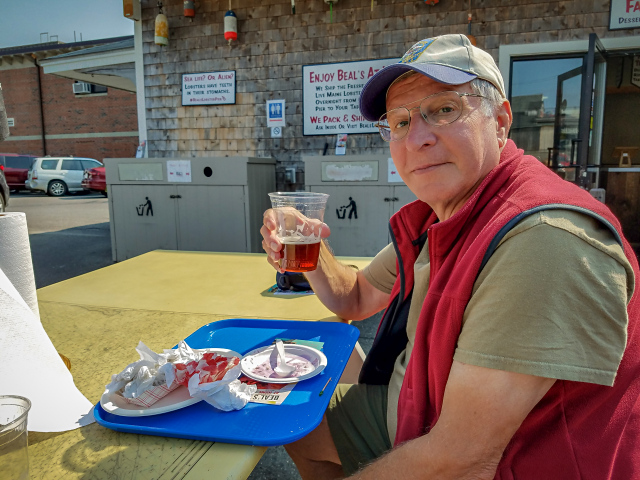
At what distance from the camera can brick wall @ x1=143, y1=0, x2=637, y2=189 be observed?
5.76 metres

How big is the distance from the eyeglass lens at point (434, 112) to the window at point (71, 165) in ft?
62.8

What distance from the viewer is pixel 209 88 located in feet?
22.6

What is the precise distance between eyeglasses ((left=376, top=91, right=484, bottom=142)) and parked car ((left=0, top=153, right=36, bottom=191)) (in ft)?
69.7

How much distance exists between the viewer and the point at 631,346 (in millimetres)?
896

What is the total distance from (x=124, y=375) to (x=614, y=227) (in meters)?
1.10

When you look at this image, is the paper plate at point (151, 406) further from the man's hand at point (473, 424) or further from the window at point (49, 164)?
the window at point (49, 164)

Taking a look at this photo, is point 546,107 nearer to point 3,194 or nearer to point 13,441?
point 3,194

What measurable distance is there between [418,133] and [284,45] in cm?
600

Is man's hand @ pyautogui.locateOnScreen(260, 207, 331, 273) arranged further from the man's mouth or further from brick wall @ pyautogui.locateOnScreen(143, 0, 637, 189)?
brick wall @ pyautogui.locateOnScreen(143, 0, 637, 189)

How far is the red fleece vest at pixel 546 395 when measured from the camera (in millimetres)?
855

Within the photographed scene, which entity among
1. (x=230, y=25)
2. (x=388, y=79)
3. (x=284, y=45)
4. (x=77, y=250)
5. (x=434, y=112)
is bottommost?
(x=77, y=250)

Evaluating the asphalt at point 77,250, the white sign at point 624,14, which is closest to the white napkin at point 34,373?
the asphalt at point 77,250

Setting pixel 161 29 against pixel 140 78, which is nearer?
pixel 161 29

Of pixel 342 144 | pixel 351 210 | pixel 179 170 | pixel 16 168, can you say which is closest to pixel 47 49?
pixel 16 168
